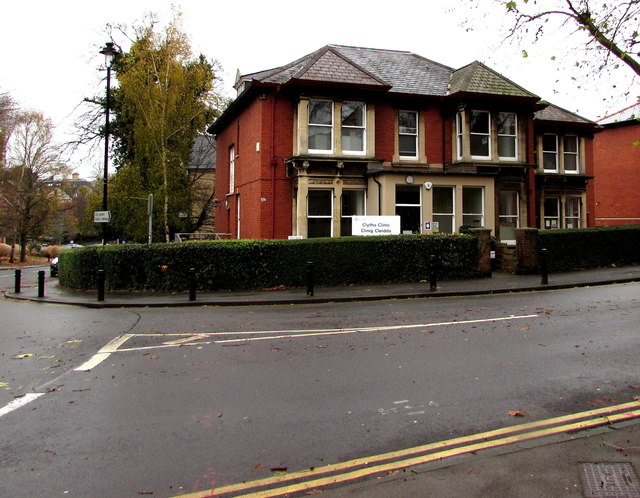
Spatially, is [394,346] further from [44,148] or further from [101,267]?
[44,148]

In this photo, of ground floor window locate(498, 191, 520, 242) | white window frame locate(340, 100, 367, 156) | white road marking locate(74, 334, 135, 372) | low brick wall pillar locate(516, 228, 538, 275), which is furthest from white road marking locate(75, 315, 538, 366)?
ground floor window locate(498, 191, 520, 242)

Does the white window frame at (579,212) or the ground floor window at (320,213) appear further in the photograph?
the white window frame at (579,212)

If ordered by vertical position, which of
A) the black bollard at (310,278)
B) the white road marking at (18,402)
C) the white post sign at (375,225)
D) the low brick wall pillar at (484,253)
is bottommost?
the white road marking at (18,402)

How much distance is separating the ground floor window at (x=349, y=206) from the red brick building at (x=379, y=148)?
0.14 feet

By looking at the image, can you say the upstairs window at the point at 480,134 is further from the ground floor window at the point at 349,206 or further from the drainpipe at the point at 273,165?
the drainpipe at the point at 273,165

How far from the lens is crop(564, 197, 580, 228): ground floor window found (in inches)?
983

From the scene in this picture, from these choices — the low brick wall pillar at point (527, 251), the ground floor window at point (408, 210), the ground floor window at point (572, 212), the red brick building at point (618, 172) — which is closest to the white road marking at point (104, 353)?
the ground floor window at point (408, 210)

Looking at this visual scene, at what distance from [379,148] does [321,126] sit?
103 inches

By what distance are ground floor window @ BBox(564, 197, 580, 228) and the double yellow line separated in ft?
74.8

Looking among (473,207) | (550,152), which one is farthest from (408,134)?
(550,152)

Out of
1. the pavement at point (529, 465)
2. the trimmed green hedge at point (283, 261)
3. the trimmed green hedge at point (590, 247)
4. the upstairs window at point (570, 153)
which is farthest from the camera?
the upstairs window at point (570, 153)

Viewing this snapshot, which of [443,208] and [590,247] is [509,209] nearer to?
[443,208]

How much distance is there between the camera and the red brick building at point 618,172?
3169 centimetres

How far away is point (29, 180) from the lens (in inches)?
1559
